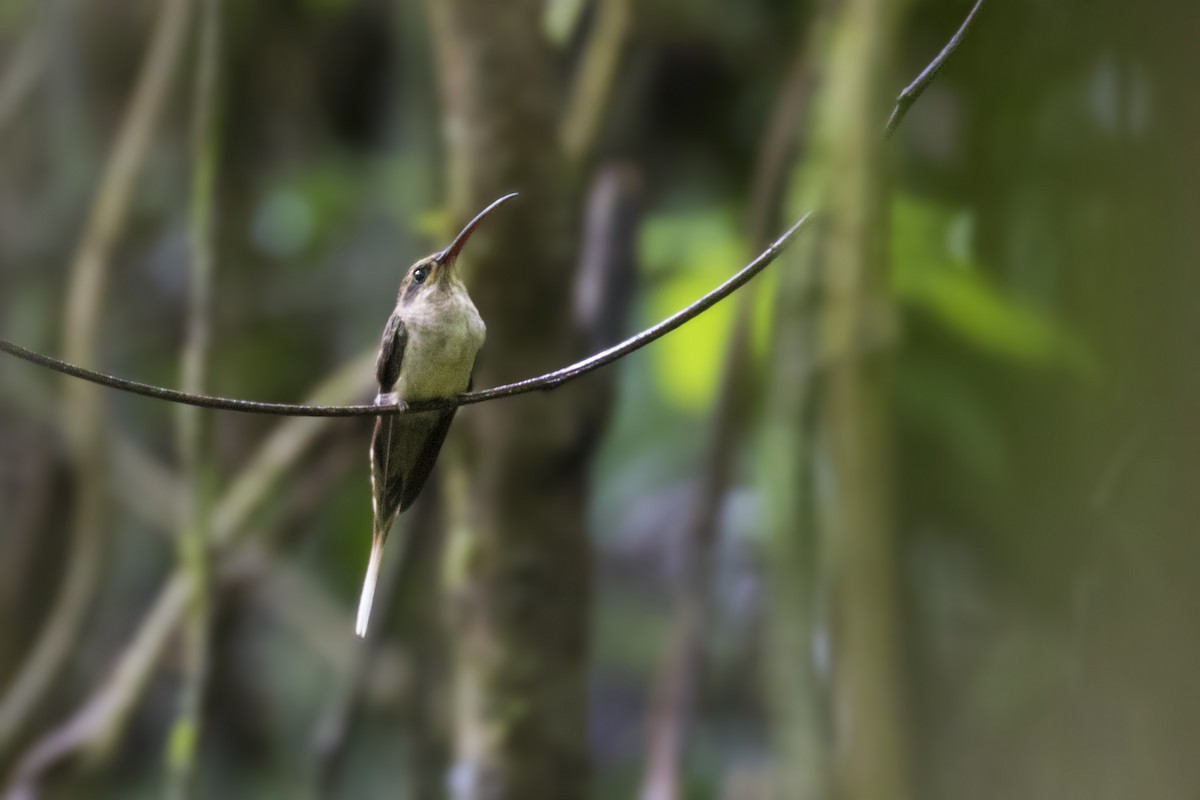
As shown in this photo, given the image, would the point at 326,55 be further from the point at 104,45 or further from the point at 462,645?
the point at 462,645

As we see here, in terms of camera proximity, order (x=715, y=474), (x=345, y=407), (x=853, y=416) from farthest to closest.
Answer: (x=715, y=474)
(x=853, y=416)
(x=345, y=407)

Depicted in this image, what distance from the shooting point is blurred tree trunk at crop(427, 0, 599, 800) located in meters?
1.04

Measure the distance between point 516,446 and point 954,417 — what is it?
767 millimetres

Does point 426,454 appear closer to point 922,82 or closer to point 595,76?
point 922,82

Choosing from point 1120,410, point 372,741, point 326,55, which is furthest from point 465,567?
point 326,55

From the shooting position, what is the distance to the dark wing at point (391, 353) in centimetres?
58

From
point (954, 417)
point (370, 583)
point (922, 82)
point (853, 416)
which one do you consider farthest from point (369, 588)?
point (954, 417)

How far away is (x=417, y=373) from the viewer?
1.76 feet

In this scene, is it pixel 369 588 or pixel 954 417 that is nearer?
pixel 369 588

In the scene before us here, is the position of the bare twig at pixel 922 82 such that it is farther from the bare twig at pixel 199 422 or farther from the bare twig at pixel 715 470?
the bare twig at pixel 715 470

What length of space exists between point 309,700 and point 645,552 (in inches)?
30.2

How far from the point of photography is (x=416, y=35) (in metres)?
2.06

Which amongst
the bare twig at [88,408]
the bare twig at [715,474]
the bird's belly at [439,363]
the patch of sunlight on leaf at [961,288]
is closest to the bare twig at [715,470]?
the bare twig at [715,474]

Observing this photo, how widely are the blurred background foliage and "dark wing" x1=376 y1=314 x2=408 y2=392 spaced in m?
0.47
